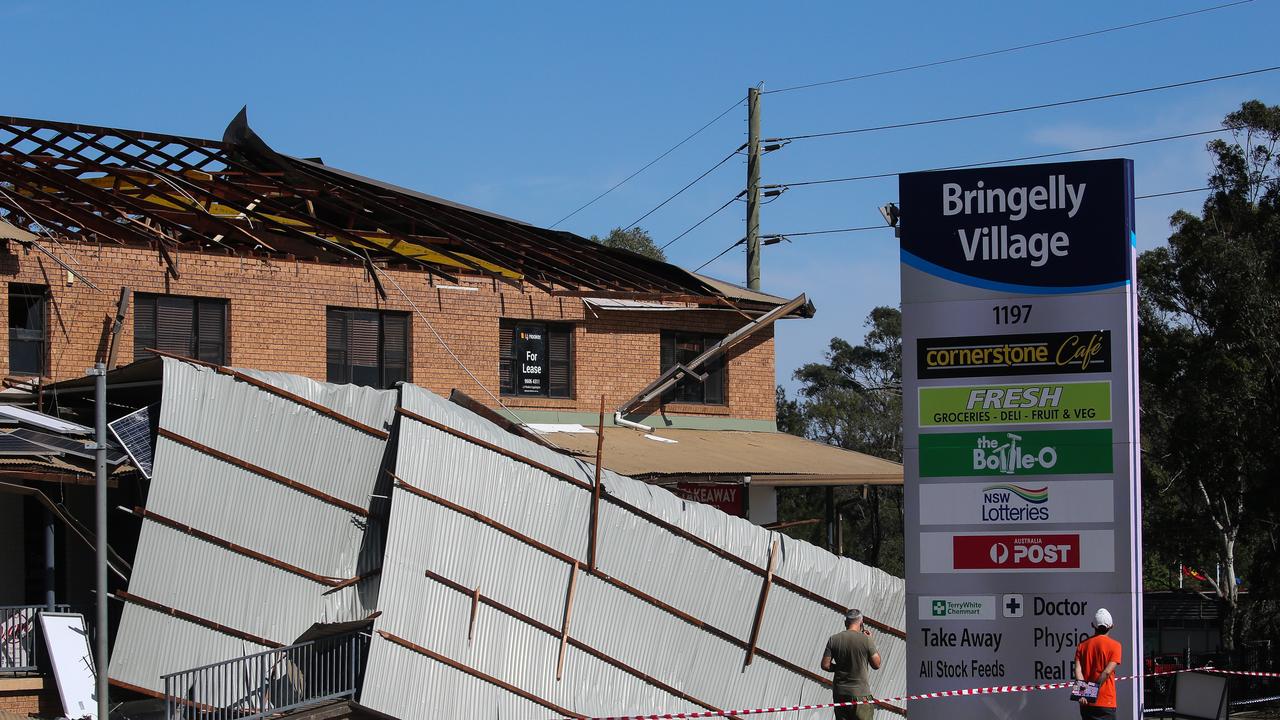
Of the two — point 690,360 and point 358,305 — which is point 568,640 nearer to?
point 358,305

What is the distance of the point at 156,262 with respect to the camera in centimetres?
2456

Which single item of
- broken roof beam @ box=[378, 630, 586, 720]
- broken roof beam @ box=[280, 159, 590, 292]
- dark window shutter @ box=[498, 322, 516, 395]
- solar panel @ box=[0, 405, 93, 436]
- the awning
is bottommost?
broken roof beam @ box=[378, 630, 586, 720]

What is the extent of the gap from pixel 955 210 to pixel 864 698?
4.92m

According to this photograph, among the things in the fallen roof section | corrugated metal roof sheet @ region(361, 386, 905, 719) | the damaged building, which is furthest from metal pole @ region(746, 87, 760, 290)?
corrugated metal roof sheet @ region(361, 386, 905, 719)

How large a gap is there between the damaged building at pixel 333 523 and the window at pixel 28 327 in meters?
0.03

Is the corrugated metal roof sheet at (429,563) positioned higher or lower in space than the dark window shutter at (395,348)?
lower

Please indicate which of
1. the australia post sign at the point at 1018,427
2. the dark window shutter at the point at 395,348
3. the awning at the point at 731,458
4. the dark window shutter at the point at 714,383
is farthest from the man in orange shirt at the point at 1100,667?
the dark window shutter at the point at 714,383

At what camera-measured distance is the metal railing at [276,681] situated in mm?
17438

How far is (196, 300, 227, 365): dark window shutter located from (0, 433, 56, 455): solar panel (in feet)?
23.7

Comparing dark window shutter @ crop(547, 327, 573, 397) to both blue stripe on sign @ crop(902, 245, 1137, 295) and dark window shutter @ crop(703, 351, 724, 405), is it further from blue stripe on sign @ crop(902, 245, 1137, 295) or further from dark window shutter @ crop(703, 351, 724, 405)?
blue stripe on sign @ crop(902, 245, 1137, 295)

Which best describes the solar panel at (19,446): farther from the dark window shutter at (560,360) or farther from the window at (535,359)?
the dark window shutter at (560,360)

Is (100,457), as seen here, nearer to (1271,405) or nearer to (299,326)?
(299,326)

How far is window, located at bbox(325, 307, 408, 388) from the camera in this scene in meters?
26.4

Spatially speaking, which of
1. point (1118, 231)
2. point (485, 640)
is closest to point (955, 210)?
point (1118, 231)
